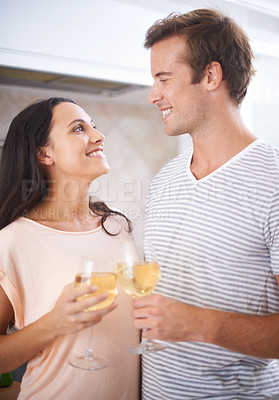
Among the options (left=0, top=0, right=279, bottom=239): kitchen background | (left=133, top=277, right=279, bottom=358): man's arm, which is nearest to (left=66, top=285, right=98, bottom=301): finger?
(left=133, top=277, right=279, bottom=358): man's arm

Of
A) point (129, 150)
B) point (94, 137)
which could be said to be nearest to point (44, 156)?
point (94, 137)

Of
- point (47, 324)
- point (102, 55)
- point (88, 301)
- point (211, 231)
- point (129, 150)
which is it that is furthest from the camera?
point (129, 150)

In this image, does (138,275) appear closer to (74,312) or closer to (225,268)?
(74,312)

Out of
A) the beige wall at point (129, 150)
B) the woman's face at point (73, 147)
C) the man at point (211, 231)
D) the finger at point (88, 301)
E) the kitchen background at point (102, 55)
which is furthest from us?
the beige wall at point (129, 150)

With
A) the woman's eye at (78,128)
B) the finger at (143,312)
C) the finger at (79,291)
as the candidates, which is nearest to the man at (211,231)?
the finger at (143,312)

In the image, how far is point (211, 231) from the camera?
127 cm

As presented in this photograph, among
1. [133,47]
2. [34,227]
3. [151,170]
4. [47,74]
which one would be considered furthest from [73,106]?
[151,170]

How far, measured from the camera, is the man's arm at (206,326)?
1.03 m

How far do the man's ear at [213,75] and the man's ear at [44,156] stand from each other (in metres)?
0.53

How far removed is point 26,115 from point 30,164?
155mm

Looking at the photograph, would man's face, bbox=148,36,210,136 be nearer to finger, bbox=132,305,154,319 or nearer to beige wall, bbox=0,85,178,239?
finger, bbox=132,305,154,319

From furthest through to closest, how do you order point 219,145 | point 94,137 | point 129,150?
point 129,150 < point 94,137 < point 219,145

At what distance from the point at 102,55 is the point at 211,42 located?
107 centimetres

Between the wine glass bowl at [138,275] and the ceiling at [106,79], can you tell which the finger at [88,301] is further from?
the ceiling at [106,79]
